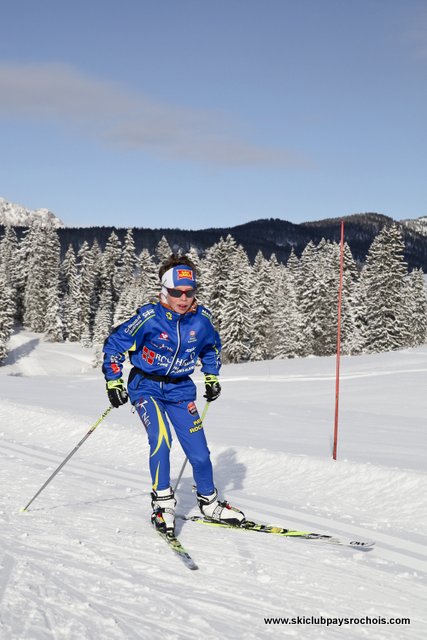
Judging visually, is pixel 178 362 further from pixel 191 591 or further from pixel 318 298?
pixel 318 298

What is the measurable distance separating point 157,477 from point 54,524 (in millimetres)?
956

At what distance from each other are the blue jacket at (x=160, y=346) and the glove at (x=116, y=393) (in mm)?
60

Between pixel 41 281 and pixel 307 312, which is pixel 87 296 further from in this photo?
pixel 307 312

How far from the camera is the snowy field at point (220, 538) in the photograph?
3242 millimetres

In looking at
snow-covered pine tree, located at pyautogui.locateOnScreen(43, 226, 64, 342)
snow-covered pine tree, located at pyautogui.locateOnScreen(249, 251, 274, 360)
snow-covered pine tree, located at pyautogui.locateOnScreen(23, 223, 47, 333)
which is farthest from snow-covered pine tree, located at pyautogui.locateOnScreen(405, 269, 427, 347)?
snow-covered pine tree, located at pyautogui.locateOnScreen(23, 223, 47, 333)

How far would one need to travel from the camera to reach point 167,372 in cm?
530

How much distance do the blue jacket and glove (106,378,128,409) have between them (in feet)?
0.20

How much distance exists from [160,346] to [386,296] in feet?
140

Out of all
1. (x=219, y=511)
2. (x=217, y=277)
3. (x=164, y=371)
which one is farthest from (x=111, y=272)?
(x=219, y=511)

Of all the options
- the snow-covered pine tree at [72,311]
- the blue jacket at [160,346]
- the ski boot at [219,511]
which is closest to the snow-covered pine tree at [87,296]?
the snow-covered pine tree at [72,311]

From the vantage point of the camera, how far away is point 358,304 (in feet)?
166

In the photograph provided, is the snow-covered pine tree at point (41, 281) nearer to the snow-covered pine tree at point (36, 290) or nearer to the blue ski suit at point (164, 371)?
the snow-covered pine tree at point (36, 290)

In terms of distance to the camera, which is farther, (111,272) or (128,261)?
(128,261)

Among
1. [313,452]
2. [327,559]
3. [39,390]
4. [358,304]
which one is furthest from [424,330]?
[327,559]
